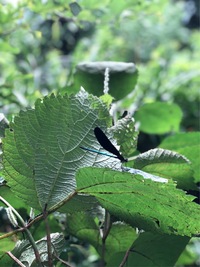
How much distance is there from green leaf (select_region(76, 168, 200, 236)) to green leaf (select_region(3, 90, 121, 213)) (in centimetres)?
3

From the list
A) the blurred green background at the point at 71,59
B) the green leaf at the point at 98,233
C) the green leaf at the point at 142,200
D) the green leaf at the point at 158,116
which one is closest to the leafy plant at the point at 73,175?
the green leaf at the point at 142,200

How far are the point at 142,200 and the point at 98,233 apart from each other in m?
0.18

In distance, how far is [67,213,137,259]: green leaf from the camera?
57 centimetres

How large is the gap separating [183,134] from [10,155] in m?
0.34

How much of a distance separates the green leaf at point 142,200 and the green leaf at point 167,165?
0.27 ft

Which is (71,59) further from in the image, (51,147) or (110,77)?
(51,147)

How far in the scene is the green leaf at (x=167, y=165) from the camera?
0.51 meters

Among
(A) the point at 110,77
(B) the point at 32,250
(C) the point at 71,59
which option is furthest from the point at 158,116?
(C) the point at 71,59

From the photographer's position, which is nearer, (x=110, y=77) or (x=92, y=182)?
(x=92, y=182)

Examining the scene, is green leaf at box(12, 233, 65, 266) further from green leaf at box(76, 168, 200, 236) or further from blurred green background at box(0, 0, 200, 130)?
blurred green background at box(0, 0, 200, 130)

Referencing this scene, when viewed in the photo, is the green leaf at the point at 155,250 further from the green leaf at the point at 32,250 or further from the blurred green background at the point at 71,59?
the blurred green background at the point at 71,59

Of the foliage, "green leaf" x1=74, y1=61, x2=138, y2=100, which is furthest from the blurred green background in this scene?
the foliage

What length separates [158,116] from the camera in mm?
860

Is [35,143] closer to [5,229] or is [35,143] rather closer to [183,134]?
[183,134]
